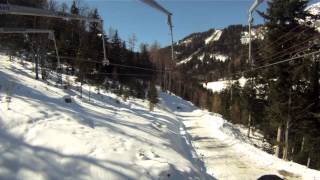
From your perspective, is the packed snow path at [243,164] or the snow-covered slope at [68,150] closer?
the snow-covered slope at [68,150]

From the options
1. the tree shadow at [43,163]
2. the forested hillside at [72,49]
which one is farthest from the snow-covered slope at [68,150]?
the forested hillside at [72,49]

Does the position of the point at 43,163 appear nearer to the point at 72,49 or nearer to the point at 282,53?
the point at 282,53

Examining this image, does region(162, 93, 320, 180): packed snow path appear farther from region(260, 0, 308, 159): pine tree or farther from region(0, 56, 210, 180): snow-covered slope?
region(260, 0, 308, 159): pine tree

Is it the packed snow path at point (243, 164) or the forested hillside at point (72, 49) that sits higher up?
the forested hillside at point (72, 49)

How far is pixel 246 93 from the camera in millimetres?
55969

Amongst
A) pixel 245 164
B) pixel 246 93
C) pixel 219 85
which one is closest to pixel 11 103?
pixel 245 164

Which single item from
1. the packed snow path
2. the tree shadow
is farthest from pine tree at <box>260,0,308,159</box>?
the tree shadow

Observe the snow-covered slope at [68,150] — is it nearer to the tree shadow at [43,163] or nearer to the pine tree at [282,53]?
the tree shadow at [43,163]

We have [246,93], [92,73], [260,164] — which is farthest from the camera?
[246,93]

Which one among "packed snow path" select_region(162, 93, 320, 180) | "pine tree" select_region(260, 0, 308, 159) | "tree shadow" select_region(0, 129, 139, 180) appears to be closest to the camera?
"tree shadow" select_region(0, 129, 139, 180)

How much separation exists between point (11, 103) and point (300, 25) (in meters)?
23.5

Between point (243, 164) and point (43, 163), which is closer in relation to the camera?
point (43, 163)

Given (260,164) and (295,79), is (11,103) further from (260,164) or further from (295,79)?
(295,79)

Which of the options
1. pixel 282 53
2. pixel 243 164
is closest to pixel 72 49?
pixel 282 53
